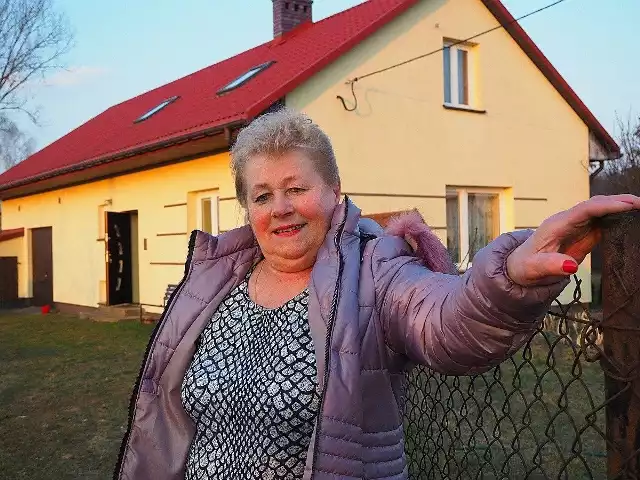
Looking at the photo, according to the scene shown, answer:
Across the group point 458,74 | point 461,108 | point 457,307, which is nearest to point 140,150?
point 461,108

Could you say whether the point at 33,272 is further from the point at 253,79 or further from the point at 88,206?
the point at 253,79

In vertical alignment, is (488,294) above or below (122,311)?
above

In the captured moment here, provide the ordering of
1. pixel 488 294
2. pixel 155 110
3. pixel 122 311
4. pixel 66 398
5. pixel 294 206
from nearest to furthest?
1. pixel 488 294
2. pixel 294 206
3. pixel 66 398
4. pixel 122 311
5. pixel 155 110

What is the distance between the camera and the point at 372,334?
1.44m

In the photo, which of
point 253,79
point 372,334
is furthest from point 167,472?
point 253,79

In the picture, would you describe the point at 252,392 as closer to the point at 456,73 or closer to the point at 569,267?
the point at 569,267

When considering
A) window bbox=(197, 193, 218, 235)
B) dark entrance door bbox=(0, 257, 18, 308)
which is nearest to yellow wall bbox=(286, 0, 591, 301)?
window bbox=(197, 193, 218, 235)

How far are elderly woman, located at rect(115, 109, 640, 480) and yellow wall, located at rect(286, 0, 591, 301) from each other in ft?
22.5

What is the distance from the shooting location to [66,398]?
6.18 meters

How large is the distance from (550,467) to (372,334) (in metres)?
3.08

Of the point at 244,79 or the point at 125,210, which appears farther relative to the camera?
the point at 125,210

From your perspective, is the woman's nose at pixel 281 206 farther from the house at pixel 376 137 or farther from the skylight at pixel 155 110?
the skylight at pixel 155 110

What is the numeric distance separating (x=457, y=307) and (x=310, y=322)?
476 millimetres

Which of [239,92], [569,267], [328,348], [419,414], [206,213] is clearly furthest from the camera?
[206,213]
